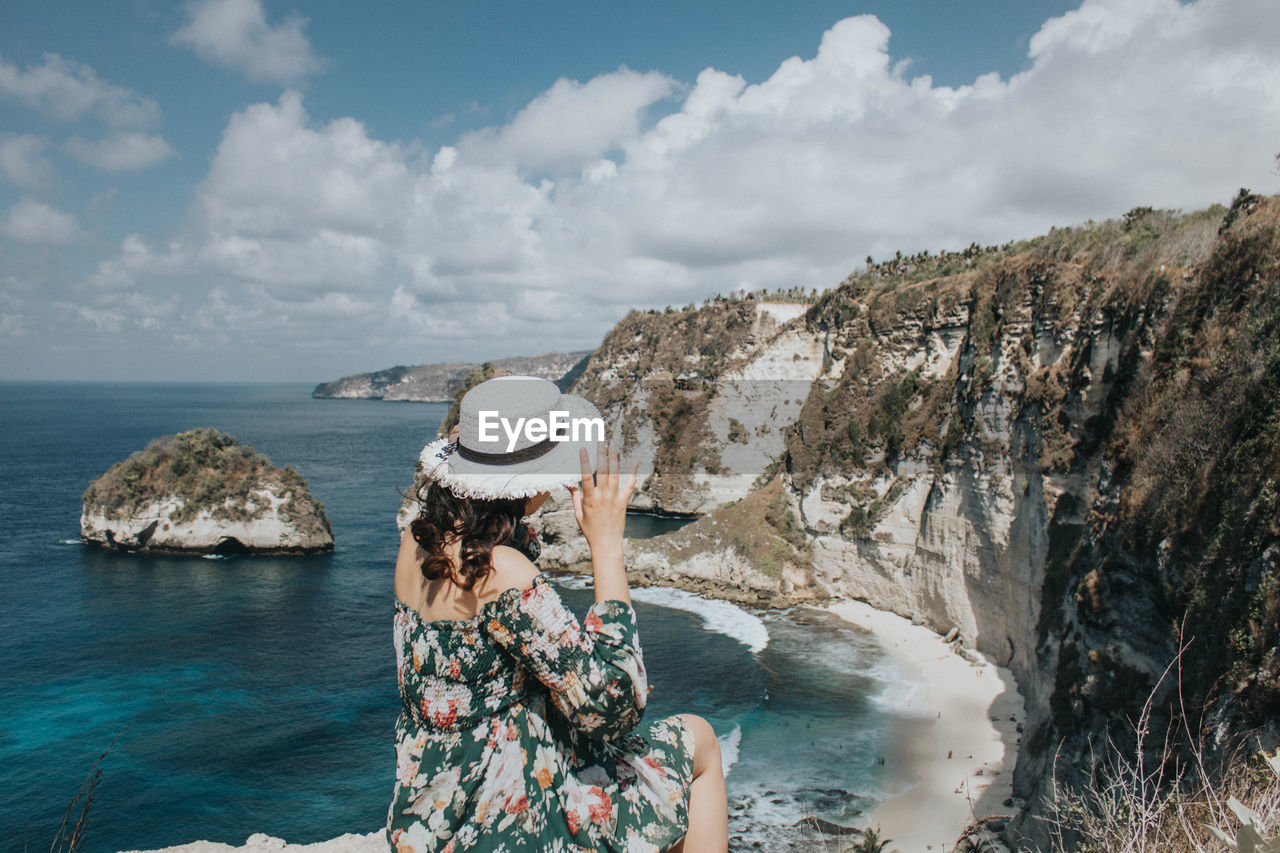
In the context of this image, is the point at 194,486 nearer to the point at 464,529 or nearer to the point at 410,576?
the point at 410,576

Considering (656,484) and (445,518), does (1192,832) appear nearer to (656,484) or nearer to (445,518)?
(445,518)

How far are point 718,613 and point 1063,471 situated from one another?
16475 mm

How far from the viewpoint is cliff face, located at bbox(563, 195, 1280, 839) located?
31.3 ft

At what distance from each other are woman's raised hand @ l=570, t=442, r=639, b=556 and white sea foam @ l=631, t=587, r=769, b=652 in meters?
26.5

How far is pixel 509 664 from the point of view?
2154mm

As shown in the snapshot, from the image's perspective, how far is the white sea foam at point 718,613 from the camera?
28.6 metres

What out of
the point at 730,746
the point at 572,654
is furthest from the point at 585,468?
the point at 730,746

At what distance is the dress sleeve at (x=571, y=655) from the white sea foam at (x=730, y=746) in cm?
1867

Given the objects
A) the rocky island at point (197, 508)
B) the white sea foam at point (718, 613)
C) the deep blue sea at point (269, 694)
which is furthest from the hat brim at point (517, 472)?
the rocky island at point (197, 508)

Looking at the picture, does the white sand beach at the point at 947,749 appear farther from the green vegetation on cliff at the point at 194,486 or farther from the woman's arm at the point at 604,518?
the green vegetation on cliff at the point at 194,486

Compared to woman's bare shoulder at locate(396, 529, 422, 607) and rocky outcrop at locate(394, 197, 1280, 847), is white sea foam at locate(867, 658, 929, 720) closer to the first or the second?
rocky outcrop at locate(394, 197, 1280, 847)

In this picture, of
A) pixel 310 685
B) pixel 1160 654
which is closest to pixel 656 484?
pixel 310 685

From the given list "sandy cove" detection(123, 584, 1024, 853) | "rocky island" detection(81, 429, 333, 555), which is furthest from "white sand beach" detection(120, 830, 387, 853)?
"rocky island" detection(81, 429, 333, 555)

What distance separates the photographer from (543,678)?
2.05 metres
